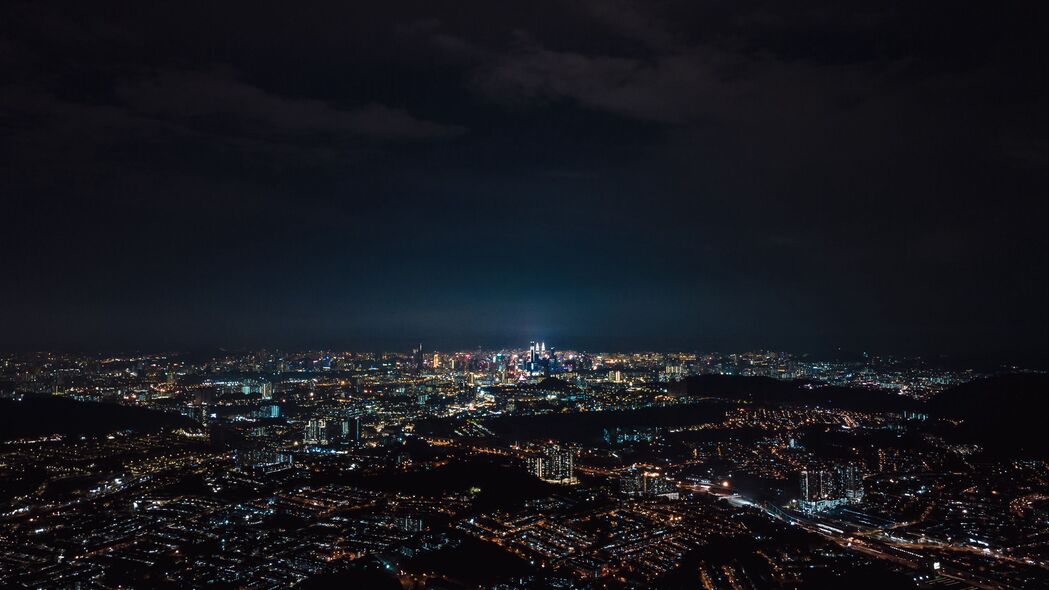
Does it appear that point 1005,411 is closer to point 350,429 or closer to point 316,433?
point 350,429

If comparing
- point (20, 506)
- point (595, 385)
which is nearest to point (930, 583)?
point (20, 506)

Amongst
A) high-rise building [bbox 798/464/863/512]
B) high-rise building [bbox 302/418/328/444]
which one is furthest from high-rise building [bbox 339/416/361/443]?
high-rise building [bbox 798/464/863/512]

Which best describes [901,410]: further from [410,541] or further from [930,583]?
[410,541]

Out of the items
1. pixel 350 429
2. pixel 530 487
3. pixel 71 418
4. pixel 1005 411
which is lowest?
pixel 530 487

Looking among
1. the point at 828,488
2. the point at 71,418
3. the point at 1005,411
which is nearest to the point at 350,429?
the point at 71,418

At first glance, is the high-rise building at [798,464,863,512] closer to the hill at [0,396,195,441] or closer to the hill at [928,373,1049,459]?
the hill at [928,373,1049,459]

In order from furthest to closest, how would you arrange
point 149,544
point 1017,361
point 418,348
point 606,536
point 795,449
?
point 418,348
point 1017,361
point 795,449
point 606,536
point 149,544

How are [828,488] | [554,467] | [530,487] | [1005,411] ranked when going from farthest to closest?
1. [1005,411]
2. [554,467]
3. [530,487]
4. [828,488]

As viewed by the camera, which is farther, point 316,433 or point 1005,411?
point 316,433
